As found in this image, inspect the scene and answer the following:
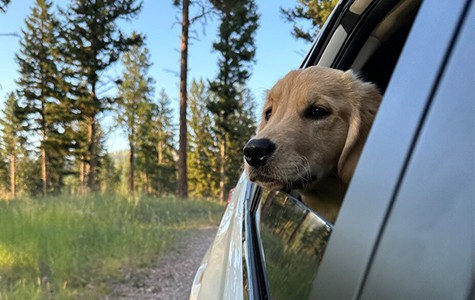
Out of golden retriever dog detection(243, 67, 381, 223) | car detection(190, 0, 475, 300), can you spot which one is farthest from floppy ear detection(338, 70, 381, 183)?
car detection(190, 0, 475, 300)

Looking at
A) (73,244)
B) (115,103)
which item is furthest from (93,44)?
(73,244)

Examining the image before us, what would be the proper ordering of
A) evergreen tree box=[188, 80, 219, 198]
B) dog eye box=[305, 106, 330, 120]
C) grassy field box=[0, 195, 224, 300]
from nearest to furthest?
dog eye box=[305, 106, 330, 120] → grassy field box=[0, 195, 224, 300] → evergreen tree box=[188, 80, 219, 198]

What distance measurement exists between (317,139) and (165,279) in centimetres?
523

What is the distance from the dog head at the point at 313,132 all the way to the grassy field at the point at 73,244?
394 cm

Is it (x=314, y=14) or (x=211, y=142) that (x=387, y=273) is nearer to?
(x=314, y=14)

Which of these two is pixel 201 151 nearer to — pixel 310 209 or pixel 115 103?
pixel 115 103

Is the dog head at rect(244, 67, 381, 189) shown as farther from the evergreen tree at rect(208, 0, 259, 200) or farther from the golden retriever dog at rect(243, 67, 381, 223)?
the evergreen tree at rect(208, 0, 259, 200)

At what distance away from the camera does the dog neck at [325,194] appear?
1863 mm

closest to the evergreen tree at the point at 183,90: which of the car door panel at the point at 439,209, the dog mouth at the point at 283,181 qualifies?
the dog mouth at the point at 283,181

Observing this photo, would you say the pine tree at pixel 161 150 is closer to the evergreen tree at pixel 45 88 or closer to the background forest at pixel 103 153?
the background forest at pixel 103 153

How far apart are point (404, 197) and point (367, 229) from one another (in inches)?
4.0

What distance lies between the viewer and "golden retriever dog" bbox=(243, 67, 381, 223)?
1.84m

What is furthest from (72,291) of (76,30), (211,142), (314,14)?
(211,142)

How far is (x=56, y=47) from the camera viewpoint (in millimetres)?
26281
